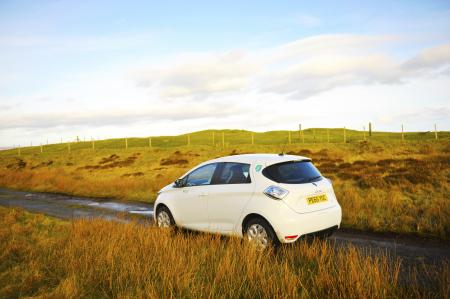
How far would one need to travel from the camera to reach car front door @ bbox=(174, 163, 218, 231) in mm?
8102

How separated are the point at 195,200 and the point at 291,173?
7.49 ft

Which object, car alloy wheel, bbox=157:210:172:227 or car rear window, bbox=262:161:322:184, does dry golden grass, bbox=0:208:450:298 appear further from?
car alloy wheel, bbox=157:210:172:227

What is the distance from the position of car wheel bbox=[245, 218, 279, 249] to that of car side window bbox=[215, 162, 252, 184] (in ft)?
2.63

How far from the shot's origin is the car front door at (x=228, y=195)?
7227mm

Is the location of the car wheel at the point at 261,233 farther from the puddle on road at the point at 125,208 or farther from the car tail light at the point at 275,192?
the puddle on road at the point at 125,208

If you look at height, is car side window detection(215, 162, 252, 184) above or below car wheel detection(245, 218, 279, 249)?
above

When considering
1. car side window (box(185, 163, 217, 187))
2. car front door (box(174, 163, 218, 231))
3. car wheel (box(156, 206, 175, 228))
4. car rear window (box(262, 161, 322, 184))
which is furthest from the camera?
car wheel (box(156, 206, 175, 228))

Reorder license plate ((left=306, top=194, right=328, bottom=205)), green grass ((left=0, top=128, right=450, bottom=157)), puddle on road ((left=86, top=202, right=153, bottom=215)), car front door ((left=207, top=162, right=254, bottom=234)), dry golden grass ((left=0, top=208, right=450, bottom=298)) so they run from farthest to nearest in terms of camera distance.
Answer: green grass ((left=0, top=128, right=450, bottom=157)), puddle on road ((left=86, top=202, right=153, bottom=215)), car front door ((left=207, top=162, right=254, bottom=234)), license plate ((left=306, top=194, right=328, bottom=205)), dry golden grass ((left=0, top=208, right=450, bottom=298))

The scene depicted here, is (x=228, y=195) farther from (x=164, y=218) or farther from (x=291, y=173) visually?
(x=164, y=218)

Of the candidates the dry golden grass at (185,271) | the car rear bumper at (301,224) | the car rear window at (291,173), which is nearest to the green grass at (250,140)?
the car rear window at (291,173)

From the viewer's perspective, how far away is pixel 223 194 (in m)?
7.63

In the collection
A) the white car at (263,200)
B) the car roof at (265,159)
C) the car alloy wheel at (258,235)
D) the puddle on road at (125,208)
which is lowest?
the puddle on road at (125,208)

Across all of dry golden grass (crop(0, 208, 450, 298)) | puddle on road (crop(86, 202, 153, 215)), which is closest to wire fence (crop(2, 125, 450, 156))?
puddle on road (crop(86, 202, 153, 215))

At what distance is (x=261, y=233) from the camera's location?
6.82 metres
